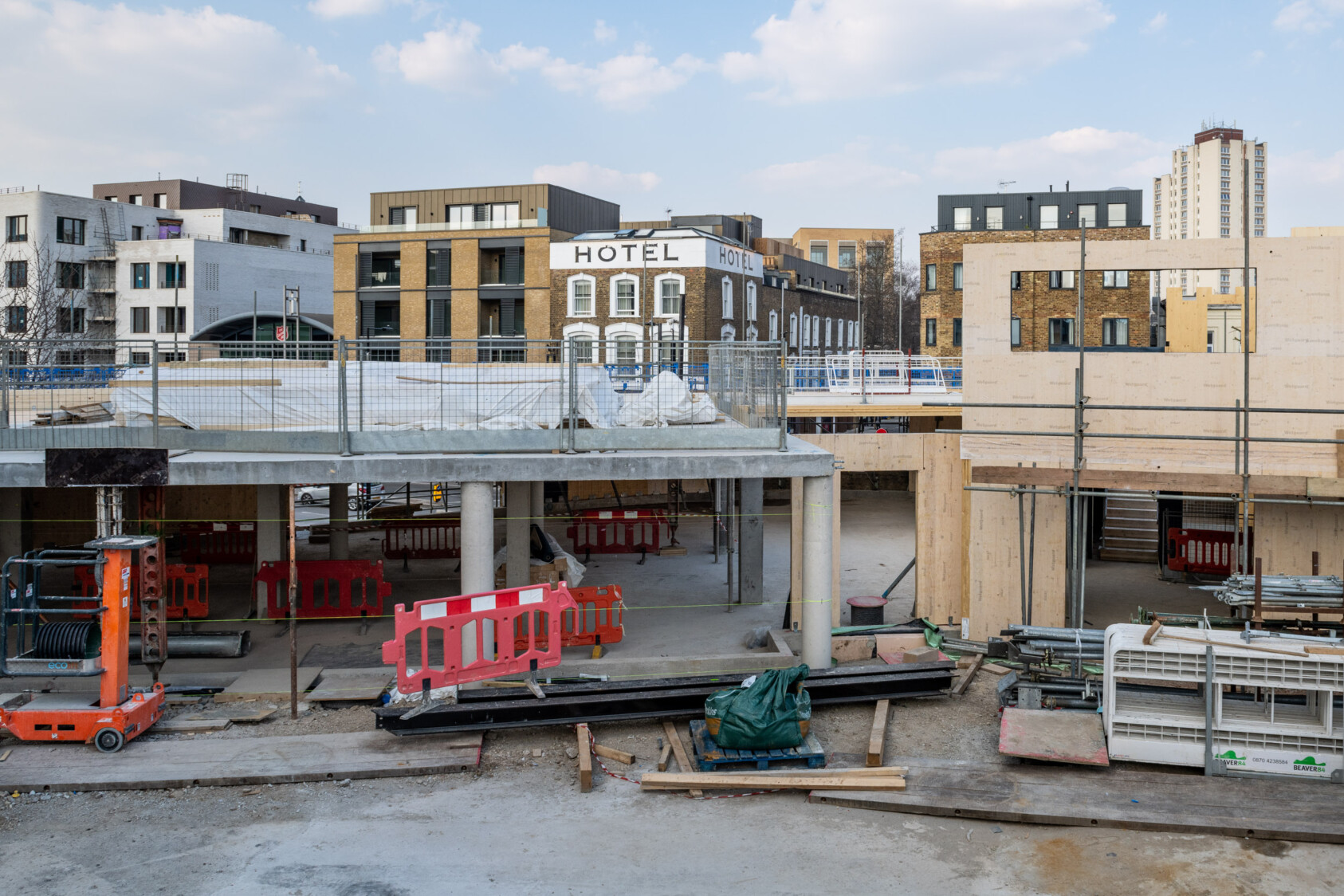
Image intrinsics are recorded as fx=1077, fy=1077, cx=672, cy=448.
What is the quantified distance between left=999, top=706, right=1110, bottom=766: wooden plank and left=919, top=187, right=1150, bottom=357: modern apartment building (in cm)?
4075

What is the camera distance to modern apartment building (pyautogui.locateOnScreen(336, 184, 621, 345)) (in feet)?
186

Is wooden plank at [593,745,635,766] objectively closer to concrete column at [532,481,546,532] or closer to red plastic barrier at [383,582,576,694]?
red plastic barrier at [383,582,576,694]

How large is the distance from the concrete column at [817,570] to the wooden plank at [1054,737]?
278cm

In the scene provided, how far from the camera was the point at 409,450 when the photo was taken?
563 inches

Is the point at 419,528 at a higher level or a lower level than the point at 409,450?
lower

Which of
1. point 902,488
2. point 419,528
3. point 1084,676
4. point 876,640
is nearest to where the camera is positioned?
point 1084,676

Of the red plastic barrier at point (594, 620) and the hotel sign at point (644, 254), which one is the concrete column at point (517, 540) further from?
the hotel sign at point (644, 254)

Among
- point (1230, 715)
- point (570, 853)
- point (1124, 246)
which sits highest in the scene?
point (1124, 246)

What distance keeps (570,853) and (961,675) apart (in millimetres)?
7159

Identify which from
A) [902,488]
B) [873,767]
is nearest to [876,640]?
[873,767]

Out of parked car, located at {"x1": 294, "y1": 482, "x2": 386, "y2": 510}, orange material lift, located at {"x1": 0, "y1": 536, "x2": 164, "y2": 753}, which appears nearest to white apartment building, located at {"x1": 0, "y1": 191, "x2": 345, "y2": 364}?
parked car, located at {"x1": 294, "y1": 482, "x2": 386, "y2": 510}

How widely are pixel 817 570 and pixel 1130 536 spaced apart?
50.2 feet

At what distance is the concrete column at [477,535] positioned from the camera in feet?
45.5

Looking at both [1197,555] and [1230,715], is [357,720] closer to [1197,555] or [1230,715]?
[1230,715]
